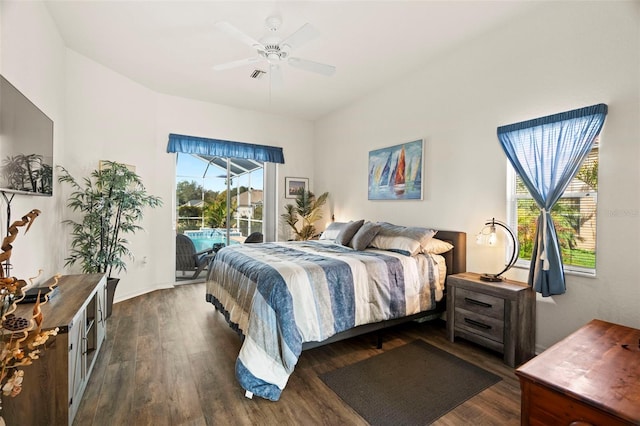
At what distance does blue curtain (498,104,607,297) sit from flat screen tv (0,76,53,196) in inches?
147

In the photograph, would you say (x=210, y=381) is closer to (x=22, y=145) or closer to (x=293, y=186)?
(x=22, y=145)

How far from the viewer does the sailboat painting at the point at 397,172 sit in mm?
3820

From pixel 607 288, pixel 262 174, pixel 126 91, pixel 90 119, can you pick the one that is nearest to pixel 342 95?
pixel 262 174

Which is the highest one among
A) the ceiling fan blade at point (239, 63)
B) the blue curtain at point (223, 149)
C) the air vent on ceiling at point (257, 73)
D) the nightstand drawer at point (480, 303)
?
the air vent on ceiling at point (257, 73)

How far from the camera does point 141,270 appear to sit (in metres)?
4.39

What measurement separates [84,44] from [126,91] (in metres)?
0.85

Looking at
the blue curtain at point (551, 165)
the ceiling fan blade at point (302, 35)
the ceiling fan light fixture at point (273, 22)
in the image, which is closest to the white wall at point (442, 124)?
the blue curtain at point (551, 165)

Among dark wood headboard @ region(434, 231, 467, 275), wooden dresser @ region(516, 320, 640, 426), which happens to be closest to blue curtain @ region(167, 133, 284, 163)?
dark wood headboard @ region(434, 231, 467, 275)

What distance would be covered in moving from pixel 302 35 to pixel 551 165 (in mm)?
2292

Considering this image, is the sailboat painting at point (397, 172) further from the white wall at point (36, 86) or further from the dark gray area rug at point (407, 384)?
the white wall at point (36, 86)

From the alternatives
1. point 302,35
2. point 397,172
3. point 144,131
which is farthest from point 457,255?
point 144,131

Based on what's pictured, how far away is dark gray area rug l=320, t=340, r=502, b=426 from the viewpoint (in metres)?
1.92

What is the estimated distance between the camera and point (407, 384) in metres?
2.21

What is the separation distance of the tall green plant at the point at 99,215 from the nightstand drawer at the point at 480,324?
3.67m
